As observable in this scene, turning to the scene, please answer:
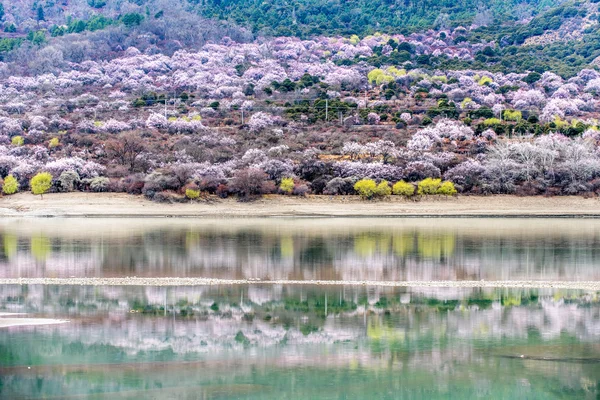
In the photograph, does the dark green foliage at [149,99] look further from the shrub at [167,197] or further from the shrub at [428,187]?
the shrub at [428,187]

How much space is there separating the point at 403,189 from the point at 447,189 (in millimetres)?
2938

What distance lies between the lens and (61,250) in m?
33.4

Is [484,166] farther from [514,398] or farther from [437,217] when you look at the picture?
[514,398]

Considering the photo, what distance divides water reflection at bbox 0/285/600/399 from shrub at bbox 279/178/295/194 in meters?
31.5

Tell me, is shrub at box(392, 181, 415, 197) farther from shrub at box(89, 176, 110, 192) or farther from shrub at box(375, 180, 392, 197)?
shrub at box(89, 176, 110, 192)

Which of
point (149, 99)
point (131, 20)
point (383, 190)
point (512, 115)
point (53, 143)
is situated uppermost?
point (131, 20)

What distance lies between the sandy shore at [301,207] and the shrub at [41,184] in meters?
0.59

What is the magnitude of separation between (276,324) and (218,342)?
7.10ft

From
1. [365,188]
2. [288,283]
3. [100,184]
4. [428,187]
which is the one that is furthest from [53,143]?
[288,283]

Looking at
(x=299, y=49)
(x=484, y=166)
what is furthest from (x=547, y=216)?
(x=299, y=49)

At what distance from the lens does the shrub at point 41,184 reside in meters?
55.8

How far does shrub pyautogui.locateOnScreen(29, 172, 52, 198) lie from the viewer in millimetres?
55781

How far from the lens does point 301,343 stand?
18062mm

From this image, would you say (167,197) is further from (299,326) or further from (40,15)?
(40,15)
